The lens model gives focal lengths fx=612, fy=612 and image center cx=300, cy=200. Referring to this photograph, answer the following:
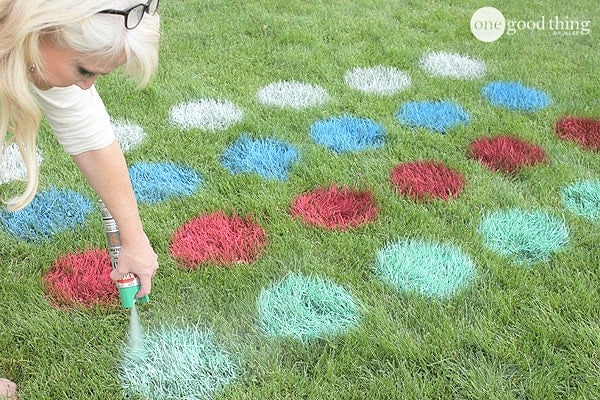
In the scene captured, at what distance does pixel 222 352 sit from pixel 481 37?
3.81 m

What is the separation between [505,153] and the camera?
3336 millimetres

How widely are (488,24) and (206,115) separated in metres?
2.87

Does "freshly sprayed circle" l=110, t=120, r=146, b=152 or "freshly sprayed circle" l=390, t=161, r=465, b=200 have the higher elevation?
"freshly sprayed circle" l=110, t=120, r=146, b=152

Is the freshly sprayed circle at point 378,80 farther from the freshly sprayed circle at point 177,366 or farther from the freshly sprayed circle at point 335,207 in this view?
the freshly sprayed circle at point 177,366

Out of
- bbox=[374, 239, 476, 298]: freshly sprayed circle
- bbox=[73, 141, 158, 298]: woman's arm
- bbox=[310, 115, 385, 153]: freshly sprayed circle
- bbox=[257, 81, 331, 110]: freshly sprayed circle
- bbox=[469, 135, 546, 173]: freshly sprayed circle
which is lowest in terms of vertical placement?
bbox=[374, 239, 476, 298]: freshly sprayed circle

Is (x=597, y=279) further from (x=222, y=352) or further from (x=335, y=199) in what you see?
(x=222, y=352)

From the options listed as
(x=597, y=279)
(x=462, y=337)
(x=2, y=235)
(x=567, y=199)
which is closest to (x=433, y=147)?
(x=567, y=199)

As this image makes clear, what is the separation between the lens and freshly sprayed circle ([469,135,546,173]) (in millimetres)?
3264

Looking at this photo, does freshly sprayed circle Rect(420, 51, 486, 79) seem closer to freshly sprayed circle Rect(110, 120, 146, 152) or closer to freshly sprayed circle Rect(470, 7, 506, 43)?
freshly sprayed circle Rect(470, 7, 506, 43)

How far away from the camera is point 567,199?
9.89 ft

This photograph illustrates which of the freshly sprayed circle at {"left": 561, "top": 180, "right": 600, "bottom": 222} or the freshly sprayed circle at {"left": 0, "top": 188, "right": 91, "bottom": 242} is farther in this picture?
the freshly sprayed circle at {"left": 561, "top": 180, "right": 600, "bottom": 222}

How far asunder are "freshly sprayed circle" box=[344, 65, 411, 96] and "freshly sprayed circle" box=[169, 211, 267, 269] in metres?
1.66

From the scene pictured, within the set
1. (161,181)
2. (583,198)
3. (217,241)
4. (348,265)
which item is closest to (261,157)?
(161,181)

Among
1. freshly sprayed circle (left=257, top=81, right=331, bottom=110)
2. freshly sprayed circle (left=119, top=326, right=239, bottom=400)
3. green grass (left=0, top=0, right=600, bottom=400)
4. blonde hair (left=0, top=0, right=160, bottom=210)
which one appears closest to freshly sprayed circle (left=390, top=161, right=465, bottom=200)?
green grass (left=0, top=0, right=600, bottom=400)
